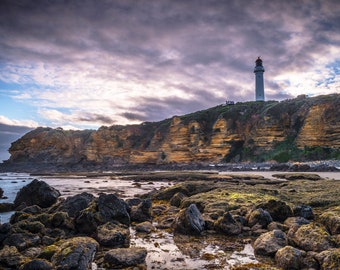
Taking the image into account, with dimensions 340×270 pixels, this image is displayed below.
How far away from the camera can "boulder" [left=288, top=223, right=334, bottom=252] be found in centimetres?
620

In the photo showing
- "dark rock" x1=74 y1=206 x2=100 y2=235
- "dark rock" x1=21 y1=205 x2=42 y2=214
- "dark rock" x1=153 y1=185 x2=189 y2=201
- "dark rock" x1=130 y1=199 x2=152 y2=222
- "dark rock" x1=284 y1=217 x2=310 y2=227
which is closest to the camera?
"dark rock" x1=284 y1=217 x2=310 y2=227

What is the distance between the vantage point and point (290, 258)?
5750 millimetres

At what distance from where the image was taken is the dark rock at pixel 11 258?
19.5 ft

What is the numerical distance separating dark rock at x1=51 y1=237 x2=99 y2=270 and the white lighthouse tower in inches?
3209

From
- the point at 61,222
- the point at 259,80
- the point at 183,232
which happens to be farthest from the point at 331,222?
the point at 259,80

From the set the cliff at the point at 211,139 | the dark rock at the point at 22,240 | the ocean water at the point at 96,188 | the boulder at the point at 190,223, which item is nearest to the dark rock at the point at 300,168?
the cliff at the point at 211,139

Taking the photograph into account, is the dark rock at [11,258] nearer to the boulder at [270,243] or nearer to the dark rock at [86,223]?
the dark rock at [86,223]

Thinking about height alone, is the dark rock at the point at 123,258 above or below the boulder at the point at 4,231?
below

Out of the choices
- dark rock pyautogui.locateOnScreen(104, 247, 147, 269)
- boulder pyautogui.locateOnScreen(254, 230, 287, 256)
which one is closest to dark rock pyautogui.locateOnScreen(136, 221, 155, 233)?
dark rock pyautogui.locateOnScreen(104, 247, 147, 269)

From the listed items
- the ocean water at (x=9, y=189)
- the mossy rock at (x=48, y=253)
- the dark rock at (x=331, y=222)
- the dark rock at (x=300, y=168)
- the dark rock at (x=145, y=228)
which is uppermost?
the dark rock at (x=300, y=168)

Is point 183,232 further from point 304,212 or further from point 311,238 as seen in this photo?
point 304,212

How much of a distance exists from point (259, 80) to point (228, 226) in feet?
260

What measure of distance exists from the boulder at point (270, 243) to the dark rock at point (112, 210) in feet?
15.6

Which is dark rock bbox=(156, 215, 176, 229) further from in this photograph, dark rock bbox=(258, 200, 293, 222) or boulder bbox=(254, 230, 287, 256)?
dark rock bbox=(258, 200, 293, 222)
